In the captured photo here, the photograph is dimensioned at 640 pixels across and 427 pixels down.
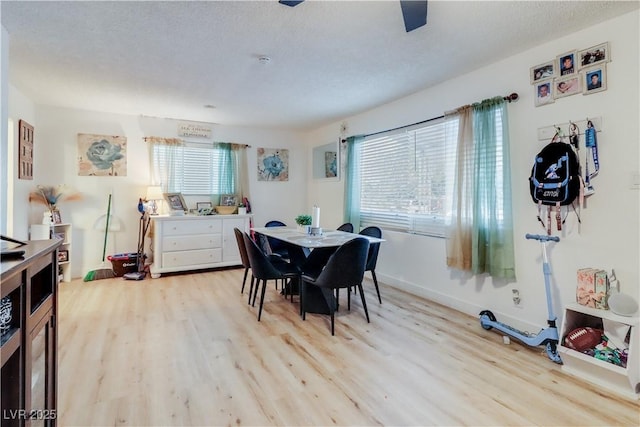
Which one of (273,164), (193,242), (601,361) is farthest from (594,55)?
(193,242)

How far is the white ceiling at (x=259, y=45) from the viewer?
214cm

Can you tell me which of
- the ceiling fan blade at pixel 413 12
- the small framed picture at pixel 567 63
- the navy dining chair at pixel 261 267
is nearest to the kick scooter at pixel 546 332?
the small framed picture at pixel 567 63

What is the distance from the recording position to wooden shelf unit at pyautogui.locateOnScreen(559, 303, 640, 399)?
77.9 inches

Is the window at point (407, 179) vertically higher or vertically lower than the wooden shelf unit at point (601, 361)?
higher

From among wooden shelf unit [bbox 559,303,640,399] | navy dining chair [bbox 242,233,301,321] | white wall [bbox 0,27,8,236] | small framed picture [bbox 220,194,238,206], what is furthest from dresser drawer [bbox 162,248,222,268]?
wooden shelf unit [bbox 559,303,640,399]

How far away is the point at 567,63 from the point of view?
8.28 feet

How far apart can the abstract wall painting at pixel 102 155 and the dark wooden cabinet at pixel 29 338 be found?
3.85 meters

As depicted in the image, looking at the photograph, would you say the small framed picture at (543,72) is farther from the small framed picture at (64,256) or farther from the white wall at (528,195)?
the small framed picture at (64,256)

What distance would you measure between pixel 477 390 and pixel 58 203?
17.1 ft

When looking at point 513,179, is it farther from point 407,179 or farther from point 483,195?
point 407,179

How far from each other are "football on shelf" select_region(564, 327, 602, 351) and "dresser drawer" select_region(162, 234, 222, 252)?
4305 millimetres

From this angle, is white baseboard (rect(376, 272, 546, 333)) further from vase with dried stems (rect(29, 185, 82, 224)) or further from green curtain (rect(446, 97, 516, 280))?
vase with dried stems (rect(29, 185, 82, 224))

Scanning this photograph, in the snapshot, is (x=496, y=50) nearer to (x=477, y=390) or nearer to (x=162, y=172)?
(x=477, y=390)

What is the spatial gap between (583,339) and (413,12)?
2344 millimetres
